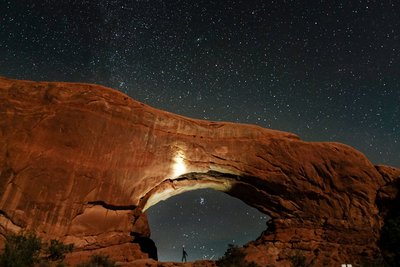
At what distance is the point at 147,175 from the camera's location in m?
19.4

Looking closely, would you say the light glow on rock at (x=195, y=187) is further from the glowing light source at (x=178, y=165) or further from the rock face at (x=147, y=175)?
the glowing light source at (x=178, y=165)

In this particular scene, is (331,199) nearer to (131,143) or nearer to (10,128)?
(131,143)

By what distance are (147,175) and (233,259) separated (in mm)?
6997

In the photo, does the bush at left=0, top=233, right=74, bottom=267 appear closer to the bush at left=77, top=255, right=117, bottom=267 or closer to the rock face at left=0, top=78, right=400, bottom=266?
the rock face at left=0, top=78, right=400, bottom=266

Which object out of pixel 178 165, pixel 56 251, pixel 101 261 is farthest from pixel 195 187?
pixel 56 251

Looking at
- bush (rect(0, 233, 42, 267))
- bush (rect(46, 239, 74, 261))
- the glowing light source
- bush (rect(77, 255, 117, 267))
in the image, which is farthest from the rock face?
bush (rect(0, 233, 42, 267))

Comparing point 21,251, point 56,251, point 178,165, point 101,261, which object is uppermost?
point 178,165

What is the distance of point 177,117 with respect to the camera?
21422 mm

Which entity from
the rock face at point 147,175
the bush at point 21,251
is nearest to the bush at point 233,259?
the rock face at point 147,175

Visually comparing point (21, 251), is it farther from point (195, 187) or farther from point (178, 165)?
point (195, 187)

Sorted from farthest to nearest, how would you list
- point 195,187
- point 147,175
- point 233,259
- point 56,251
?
point 195,187 → point 147,175 → point 233,259 → point 56,251

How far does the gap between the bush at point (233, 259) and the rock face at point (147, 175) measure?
0.84 m

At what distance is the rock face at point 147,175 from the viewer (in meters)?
16.3

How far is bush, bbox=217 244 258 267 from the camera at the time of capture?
58.0 feet
